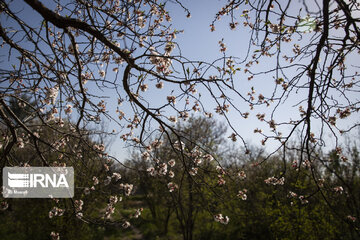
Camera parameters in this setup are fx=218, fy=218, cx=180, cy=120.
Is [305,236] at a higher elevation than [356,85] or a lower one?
lower

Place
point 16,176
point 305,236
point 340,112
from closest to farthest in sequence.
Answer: point 340,112 < point 16,176 < point 305,236

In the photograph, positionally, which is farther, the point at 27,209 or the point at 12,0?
the point at 27,209

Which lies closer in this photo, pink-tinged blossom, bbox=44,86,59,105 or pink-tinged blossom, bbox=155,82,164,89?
pink-tinged blossom, bbox=44,86,59,105

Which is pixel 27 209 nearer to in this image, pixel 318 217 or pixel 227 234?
pixel 227 234

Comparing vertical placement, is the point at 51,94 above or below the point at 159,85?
below

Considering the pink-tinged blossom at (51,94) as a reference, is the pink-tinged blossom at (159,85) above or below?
above

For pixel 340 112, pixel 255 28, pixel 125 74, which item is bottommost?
pixel 340 112

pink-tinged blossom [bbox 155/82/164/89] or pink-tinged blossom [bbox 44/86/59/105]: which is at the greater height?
pink-tinged blossom [bbox 155/82/164/89]

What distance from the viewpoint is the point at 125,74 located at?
8.08 feet

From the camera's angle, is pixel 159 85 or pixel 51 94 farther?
pixel 159 85

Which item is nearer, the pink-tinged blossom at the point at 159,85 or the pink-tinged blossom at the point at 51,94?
the pink-tinged blossom at the point at 51,94

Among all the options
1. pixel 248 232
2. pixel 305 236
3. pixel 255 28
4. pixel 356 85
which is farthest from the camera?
pixel 248 232

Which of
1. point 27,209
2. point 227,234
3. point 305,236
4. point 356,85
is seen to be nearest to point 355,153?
point 305,236

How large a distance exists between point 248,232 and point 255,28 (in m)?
9.78
